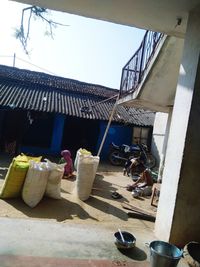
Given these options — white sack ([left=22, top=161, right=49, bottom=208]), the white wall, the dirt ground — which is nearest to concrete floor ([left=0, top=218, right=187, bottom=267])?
the dirt ground

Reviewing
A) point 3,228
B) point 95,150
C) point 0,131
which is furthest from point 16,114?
point 3,228

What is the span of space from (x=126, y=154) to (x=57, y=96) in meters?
4.87

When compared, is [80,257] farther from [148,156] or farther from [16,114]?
[16,114]

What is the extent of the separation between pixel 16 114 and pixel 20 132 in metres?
1.09

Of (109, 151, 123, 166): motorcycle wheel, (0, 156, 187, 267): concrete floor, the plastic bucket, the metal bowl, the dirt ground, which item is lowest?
the dirt ground

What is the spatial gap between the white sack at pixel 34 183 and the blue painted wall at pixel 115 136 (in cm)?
813

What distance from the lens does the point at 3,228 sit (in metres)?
3.00

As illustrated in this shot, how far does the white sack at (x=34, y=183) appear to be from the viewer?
17.1 ft

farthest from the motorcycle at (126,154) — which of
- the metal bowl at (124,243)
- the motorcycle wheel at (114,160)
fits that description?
the metal bowl at (124,243)

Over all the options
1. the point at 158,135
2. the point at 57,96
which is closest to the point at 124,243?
the point at 158,135

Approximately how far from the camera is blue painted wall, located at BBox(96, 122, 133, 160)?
44.3 ft

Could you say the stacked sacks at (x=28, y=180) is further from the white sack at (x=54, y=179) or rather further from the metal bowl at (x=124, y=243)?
the metal bowl at (x=124, y=243)

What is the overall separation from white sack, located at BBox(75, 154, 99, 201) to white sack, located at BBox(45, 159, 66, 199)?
47 cm

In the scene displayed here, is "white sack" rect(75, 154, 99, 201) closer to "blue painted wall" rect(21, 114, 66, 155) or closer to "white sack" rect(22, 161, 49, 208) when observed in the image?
"white sack" rect(22, 161, 49, 208)
